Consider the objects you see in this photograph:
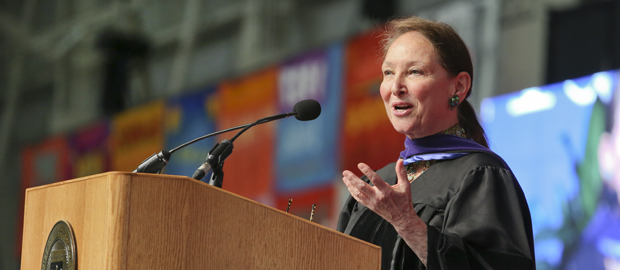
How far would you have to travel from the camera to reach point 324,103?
497cm

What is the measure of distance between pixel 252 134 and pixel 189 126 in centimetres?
82

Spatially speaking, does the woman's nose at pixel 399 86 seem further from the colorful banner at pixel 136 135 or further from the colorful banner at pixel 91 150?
the colorful banner at pixel 91 150

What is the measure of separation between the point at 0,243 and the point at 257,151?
15.5 ft

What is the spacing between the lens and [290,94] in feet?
17.3

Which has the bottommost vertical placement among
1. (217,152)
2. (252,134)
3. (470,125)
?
(217,152)

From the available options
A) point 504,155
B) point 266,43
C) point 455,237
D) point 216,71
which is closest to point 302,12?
point 266,43

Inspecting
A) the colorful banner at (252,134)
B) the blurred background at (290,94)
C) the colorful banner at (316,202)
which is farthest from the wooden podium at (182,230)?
the colorful banner at (252,134)

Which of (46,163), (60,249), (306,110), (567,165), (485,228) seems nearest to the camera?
(60,249)

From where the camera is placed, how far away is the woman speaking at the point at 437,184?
1.42 m

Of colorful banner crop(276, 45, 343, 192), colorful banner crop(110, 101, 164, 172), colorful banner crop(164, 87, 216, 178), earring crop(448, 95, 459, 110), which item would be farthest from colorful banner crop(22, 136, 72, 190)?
earring crop(448, 95, 459, 110)

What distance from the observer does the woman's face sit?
179cm

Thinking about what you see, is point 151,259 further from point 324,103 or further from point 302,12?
point 302,12

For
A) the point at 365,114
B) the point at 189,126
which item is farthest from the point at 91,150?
the point at 365,114

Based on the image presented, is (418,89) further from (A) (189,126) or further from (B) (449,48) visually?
(A) (189,126)
